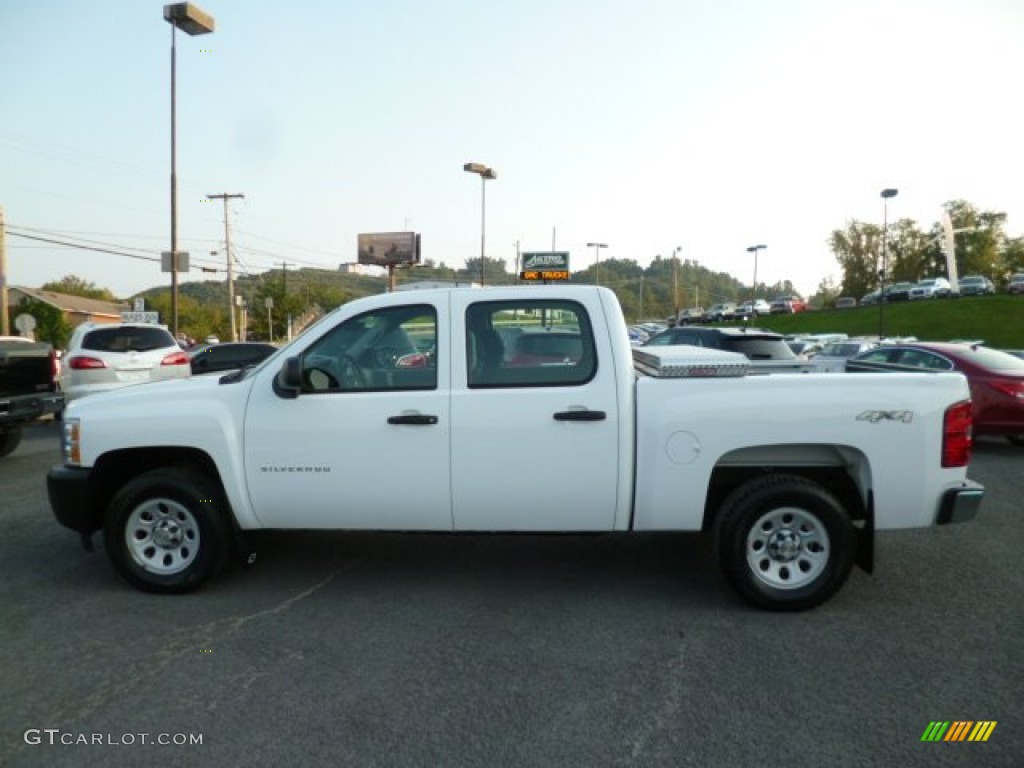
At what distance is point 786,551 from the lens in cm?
452

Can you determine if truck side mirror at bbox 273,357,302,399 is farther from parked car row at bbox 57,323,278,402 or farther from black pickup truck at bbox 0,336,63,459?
parked car row at bbox 57,323,278,402

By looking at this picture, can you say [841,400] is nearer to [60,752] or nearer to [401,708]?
[401,708]

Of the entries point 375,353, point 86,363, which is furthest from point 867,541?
point 86,363

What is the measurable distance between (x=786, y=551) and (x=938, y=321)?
53952 millimetres

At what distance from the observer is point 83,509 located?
4891 millimetres

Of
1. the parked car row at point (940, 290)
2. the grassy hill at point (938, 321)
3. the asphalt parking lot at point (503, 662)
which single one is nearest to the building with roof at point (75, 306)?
the grassy hill at point (938, 321)

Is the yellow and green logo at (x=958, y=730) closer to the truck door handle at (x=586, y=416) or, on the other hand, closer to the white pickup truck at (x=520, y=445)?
the white pickup truck at (x=520, y=445)

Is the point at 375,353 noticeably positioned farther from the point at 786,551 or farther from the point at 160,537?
the point at 786,551

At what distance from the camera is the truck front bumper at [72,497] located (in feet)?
15.9

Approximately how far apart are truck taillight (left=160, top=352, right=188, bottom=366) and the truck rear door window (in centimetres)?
1001

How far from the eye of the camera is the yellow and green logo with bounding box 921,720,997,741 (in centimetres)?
317

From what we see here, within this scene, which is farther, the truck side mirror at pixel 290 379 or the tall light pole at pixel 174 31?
the tall light pole at pixel 174 31

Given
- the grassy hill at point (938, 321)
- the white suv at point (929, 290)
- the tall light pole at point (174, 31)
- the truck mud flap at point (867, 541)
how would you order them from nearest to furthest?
the truck mud flap at point (867, 541) < the tall light pole at point (174, 31) < the grassy hill at point (938, 321) < the white suv at point (929, 290)

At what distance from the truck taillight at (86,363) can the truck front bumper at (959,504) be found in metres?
12.1
